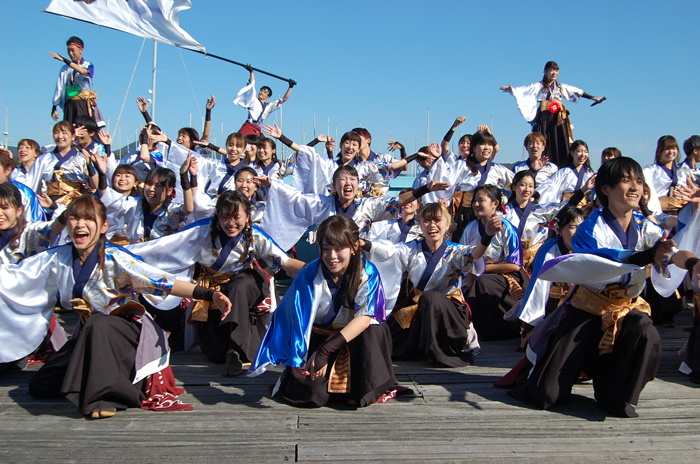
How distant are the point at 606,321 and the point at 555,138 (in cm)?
571

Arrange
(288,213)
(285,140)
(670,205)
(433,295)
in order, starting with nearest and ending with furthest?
1. (433,295)
2. (288,213)
3. (670,205)
4. (285,140)

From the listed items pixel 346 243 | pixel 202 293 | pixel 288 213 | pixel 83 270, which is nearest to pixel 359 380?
pixel 346 243

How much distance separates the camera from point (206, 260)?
12.4 ft

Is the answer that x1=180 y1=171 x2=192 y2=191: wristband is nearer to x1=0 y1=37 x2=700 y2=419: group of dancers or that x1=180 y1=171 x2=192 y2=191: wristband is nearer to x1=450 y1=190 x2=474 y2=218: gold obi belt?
x1=0 y1=37 x2=700 y2=419: group of dancers

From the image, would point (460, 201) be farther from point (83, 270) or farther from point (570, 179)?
point (83, 270)

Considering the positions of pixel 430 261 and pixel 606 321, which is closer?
pixel 606 321

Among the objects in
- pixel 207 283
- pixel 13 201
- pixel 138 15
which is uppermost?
pixel 138 15

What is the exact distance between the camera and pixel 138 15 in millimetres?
7535

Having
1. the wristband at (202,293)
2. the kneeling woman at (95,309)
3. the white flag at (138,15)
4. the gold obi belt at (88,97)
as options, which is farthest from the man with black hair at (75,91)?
the wristband at (202,293)

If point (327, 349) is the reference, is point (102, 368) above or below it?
below

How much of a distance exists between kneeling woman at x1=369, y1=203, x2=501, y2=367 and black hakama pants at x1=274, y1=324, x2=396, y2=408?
728 mm

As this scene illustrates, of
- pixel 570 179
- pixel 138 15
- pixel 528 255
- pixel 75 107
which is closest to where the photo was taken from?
pixel 528 255

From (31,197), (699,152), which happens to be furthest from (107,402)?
(699,152)

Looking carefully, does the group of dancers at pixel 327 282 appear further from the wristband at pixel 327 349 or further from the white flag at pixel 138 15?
the white flag at pixel 138 15
